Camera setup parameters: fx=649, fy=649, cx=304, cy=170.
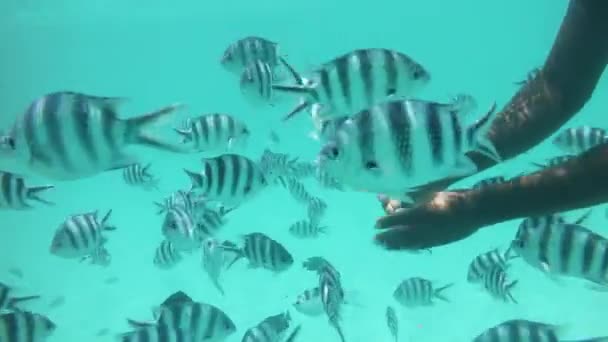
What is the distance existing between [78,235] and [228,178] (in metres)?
2.09

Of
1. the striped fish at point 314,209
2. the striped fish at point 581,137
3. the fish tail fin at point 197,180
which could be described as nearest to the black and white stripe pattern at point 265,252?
the fish tail fin at point 197,180

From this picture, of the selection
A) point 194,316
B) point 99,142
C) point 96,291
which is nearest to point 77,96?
point 99,142

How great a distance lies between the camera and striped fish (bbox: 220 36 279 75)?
7634 millimetres

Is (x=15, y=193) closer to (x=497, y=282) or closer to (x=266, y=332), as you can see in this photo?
(x=266, y=332)

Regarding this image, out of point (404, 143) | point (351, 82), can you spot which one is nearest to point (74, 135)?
point (404, 143)

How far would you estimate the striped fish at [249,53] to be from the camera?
7.63 metres

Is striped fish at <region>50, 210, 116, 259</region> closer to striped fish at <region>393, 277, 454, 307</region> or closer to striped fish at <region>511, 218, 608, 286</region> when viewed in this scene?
striped fish at <region>393, 277, 454, 307</region>

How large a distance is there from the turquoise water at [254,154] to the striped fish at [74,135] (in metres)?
0.35

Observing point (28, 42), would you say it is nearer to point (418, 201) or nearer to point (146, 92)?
point (146, 92)

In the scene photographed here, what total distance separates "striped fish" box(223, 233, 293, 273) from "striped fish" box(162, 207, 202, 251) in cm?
103

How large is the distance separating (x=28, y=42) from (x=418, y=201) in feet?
141

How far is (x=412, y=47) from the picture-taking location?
5044 centimetres

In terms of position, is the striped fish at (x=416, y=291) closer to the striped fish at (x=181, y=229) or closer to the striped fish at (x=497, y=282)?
the striped fish at (x=497, y=282)

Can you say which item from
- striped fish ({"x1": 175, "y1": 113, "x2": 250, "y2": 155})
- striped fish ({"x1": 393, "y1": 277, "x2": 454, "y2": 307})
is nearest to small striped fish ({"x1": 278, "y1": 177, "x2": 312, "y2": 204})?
striped fish ({"x1": 175, "y1": 113, "x2": 250, "y2": 155})
